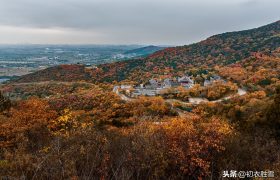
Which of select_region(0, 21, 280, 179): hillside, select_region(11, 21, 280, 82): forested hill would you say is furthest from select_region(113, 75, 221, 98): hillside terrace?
select_region(11, 21, 280, 82): forested hill

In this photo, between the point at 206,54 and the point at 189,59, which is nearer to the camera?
the point at 189,59

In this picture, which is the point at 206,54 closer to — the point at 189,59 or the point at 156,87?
the point at 189,59

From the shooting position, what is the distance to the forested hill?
403 feet

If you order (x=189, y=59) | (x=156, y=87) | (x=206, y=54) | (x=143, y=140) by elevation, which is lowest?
(x=156, y=87)

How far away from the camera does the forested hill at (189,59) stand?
122750 mm

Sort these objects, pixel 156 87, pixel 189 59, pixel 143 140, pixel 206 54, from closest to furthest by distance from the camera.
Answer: pixel 143 140 → pixel 156 87 → pixel 189 59 → pixel 206 54

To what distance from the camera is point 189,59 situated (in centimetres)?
14462

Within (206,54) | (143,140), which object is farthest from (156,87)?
(206,54)

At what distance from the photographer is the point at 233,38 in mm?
165250

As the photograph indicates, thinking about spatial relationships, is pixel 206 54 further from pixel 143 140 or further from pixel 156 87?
pixel 143 140

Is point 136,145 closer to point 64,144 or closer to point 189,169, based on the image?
point 189,169

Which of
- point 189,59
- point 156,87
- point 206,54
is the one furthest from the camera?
point 206,54

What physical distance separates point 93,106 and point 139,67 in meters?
83.6

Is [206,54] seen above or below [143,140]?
below
